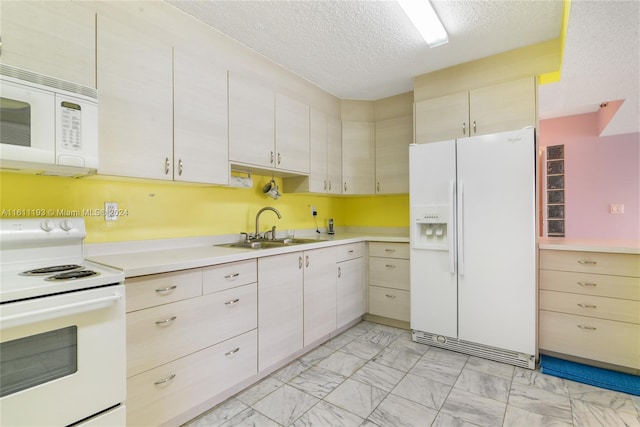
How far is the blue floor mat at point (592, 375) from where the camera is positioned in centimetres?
197

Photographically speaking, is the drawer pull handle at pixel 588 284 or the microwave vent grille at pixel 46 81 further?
the drawer pull handle at pixel 588 284

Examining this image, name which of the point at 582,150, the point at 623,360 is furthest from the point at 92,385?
the point at 582,150

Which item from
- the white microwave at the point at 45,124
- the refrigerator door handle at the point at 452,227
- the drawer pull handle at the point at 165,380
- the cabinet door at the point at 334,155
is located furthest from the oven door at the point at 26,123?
the refrigerator door handle at the point at 452,227

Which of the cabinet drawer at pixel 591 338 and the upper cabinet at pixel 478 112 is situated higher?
the upper cabinet at pixel 478 112

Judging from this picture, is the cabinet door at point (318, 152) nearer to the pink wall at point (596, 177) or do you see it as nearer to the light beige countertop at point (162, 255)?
the light beige countertop at point (162, 255)

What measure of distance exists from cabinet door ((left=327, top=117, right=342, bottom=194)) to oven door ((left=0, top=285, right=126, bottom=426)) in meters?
2.29

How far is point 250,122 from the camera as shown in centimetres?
238

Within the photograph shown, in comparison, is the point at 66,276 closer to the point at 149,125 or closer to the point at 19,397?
the point at 19,397

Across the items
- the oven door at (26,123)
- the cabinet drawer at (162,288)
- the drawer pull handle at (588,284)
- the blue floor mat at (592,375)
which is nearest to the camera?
the oven door at (26,123)

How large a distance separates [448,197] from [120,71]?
2436 millimetres

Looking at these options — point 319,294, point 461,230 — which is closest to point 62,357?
point 319,294

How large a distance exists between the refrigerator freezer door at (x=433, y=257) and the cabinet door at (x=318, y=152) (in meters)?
0.89

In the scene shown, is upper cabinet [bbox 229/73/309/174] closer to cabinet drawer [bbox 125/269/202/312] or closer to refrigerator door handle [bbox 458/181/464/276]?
cabinet drawer [bbox 125/269/202/312]

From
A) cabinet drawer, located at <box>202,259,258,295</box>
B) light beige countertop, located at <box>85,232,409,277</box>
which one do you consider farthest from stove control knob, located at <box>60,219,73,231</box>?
cabinet drawer, located at <box>202,259,258,295</box>
